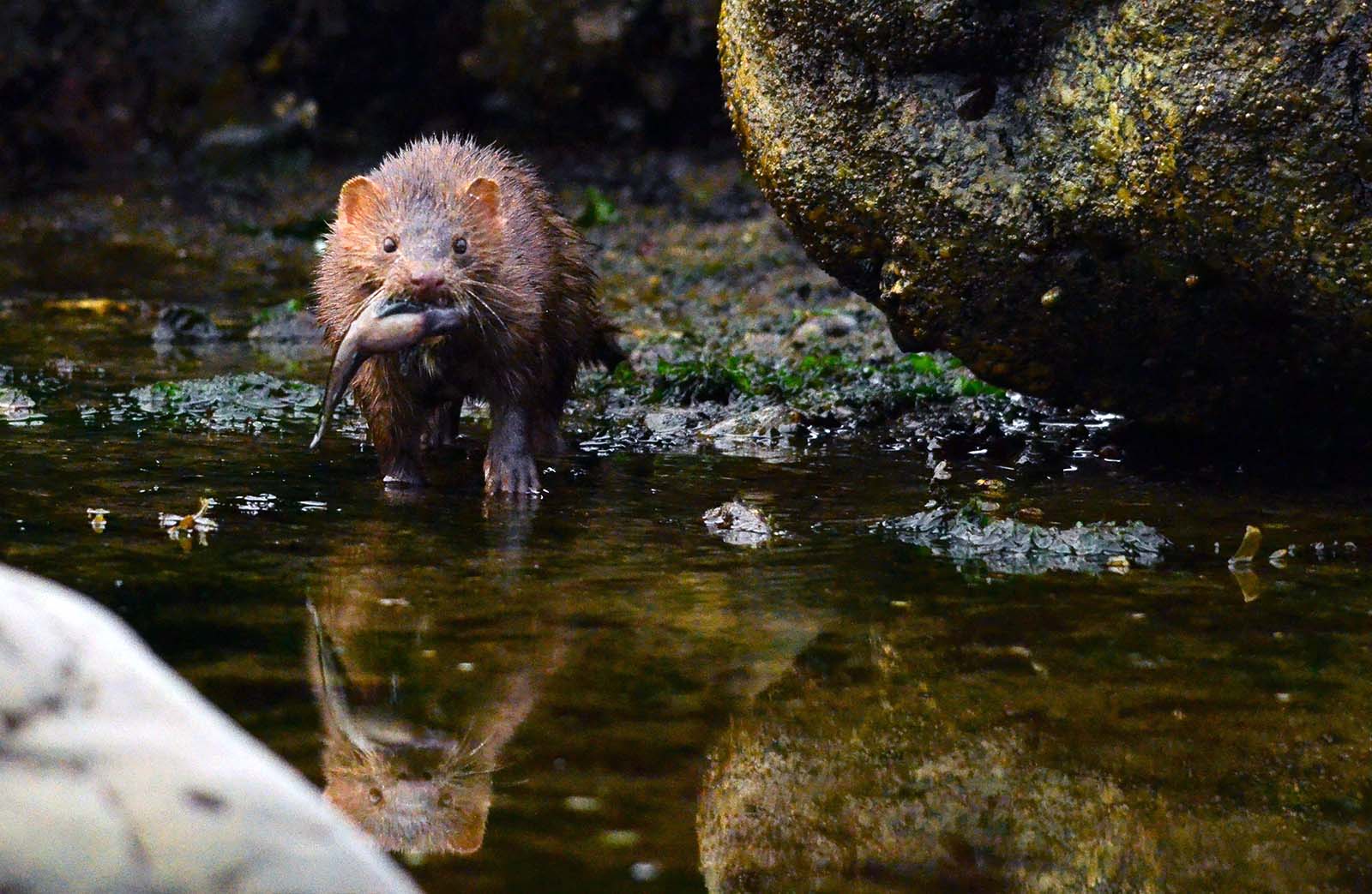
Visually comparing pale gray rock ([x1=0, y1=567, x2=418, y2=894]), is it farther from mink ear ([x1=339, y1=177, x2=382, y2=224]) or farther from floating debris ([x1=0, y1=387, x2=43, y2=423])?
floating debris ([x1=0, y1=387, x2=43, y2=423])

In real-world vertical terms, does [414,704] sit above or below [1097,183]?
below

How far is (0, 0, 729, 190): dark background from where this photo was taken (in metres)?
15.3

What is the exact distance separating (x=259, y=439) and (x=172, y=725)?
483 centimetres

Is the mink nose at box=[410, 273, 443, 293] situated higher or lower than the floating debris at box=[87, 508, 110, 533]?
higher

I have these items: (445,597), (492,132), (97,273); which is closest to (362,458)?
(445,597)

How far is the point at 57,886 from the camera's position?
8.14ft

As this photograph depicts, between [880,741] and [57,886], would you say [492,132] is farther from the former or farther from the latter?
[57,886]

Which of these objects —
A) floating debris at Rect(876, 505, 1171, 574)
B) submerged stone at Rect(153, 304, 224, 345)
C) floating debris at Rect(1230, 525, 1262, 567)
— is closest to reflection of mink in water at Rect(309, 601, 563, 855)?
floating debris at Rect(876, 505, 1171, 574)

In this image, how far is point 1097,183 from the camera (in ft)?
19.5

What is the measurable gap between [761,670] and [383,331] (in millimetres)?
2824

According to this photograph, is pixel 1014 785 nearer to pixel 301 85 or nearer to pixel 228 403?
pixel 228 403

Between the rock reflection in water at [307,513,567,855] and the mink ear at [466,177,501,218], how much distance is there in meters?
2.51

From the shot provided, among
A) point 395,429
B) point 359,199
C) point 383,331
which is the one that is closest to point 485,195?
point 359,199

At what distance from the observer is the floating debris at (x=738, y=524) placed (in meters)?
5.66
